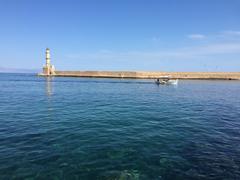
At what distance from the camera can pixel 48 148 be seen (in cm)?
1301

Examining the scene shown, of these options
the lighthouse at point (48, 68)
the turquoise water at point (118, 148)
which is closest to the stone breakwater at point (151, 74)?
the lighthouse at point (48, 68)

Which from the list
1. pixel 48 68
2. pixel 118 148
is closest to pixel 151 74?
pixel 48 68

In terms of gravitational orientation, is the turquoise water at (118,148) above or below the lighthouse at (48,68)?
below

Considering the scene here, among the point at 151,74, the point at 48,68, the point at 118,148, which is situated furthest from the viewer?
the point at 48,68

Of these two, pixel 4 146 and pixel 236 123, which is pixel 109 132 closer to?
pixel 4 146

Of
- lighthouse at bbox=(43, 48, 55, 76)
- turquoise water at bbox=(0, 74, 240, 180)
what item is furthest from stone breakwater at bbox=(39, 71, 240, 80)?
turquoise water at bbox=(0, 74, 240, 180)

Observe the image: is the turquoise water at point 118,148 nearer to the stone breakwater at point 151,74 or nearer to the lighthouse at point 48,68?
the stone breakwater at point 151,74

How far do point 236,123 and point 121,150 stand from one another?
1364 centimetres

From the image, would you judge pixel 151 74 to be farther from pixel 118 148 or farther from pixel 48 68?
pixel 118 148

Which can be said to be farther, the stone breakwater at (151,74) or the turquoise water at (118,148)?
the stone breakwater at (151,74)

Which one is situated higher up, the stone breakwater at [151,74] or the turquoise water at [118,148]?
the stone breakwater at [151,74]

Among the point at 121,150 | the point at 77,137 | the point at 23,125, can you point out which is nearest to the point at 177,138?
the point at 121,150

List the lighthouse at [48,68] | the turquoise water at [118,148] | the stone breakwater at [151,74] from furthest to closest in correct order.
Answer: the lighthouse at [48,68] < the stone breakwater at [151,74] < the turquoise water at [118,148]

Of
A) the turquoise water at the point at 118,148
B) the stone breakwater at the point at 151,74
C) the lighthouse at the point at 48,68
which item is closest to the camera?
the turquoise water at the point at 118,148
